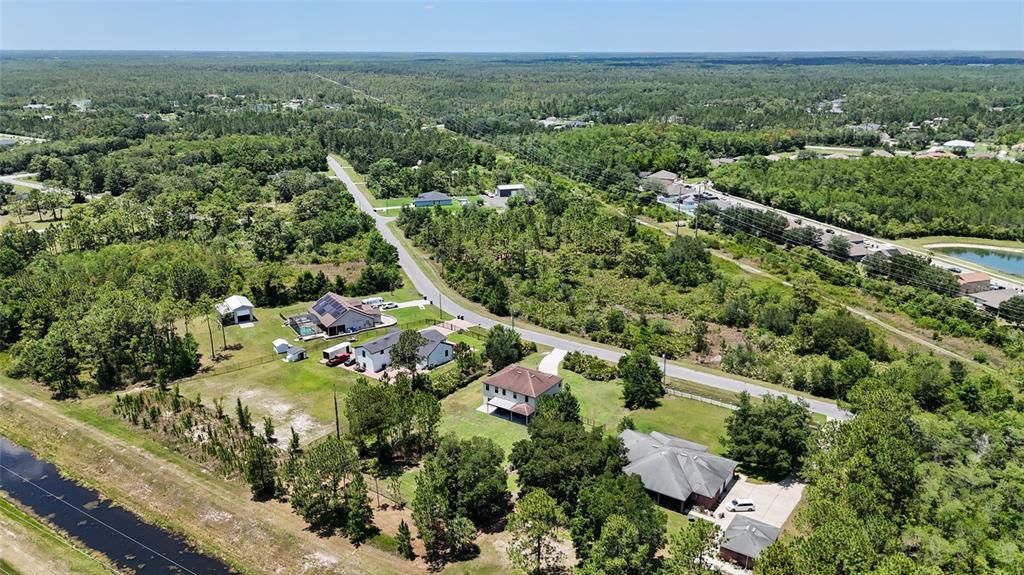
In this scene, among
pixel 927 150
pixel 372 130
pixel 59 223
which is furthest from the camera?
pixel 372 130

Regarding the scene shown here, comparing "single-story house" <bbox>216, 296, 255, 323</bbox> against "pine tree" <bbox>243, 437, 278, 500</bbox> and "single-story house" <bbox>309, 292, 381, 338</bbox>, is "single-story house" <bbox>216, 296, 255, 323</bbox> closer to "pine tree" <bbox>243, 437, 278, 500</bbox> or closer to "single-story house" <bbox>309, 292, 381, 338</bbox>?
"single-story house" <bbox>309, 292, 381, 338</bbox>

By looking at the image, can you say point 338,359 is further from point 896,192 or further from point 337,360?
point 896,192

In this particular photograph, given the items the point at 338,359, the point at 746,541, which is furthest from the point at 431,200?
the point at 746,541

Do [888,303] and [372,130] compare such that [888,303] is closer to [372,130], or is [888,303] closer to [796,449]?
[796,449]

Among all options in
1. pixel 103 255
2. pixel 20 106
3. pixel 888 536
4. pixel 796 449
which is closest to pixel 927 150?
pixel 796 449

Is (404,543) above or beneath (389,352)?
beneath
